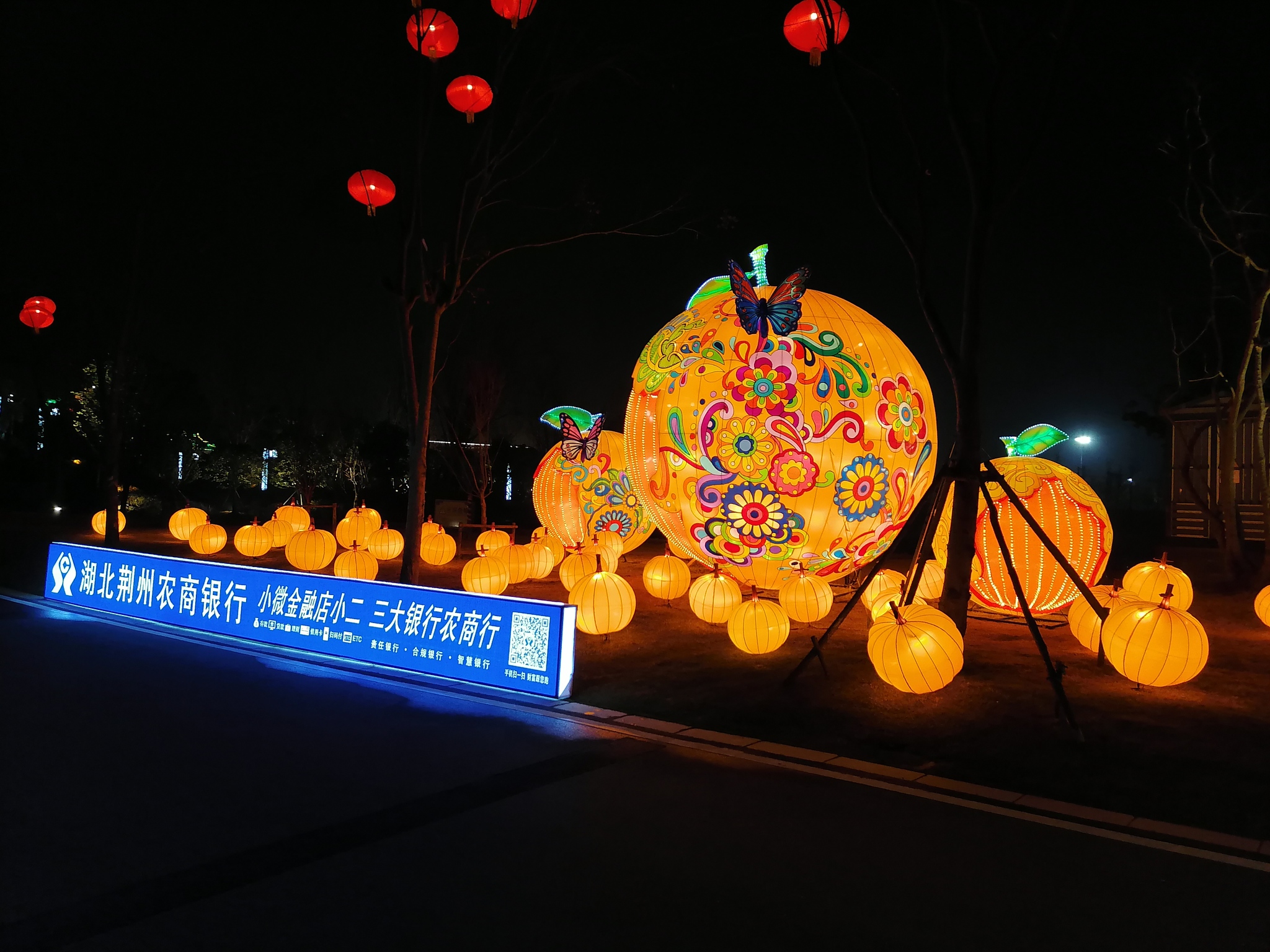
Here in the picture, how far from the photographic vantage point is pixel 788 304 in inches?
348

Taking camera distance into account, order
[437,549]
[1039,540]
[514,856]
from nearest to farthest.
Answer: [514,856]
[1039,540]
[437,549]

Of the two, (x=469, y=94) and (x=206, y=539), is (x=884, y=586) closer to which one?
(x=469, y=94)

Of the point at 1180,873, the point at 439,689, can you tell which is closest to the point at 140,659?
the point at 439,689

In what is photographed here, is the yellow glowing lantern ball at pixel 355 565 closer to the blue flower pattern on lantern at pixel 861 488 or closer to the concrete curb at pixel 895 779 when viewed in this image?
the concrete curb at pixel 895 779

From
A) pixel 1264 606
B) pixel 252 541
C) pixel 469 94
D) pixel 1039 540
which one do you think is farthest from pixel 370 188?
pixel 1264 606

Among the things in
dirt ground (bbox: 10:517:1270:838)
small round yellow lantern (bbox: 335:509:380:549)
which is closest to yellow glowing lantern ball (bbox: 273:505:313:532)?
small round yellow lantern (bbox: 335:509:380:549)

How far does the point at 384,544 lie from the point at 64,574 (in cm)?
498

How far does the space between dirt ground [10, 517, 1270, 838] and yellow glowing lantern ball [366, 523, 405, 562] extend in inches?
285

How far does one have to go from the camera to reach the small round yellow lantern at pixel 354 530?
15.5 metres

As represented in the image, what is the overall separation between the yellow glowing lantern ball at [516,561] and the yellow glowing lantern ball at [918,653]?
Result: 6.81 metres

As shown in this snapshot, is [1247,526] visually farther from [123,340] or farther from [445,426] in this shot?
[123,340]

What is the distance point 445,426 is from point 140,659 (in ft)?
53.6

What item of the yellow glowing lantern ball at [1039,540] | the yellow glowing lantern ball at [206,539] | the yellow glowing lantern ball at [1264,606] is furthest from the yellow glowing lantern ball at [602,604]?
the yellow glowing lantern ball at [206,539]

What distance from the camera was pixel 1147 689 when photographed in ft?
22.7
